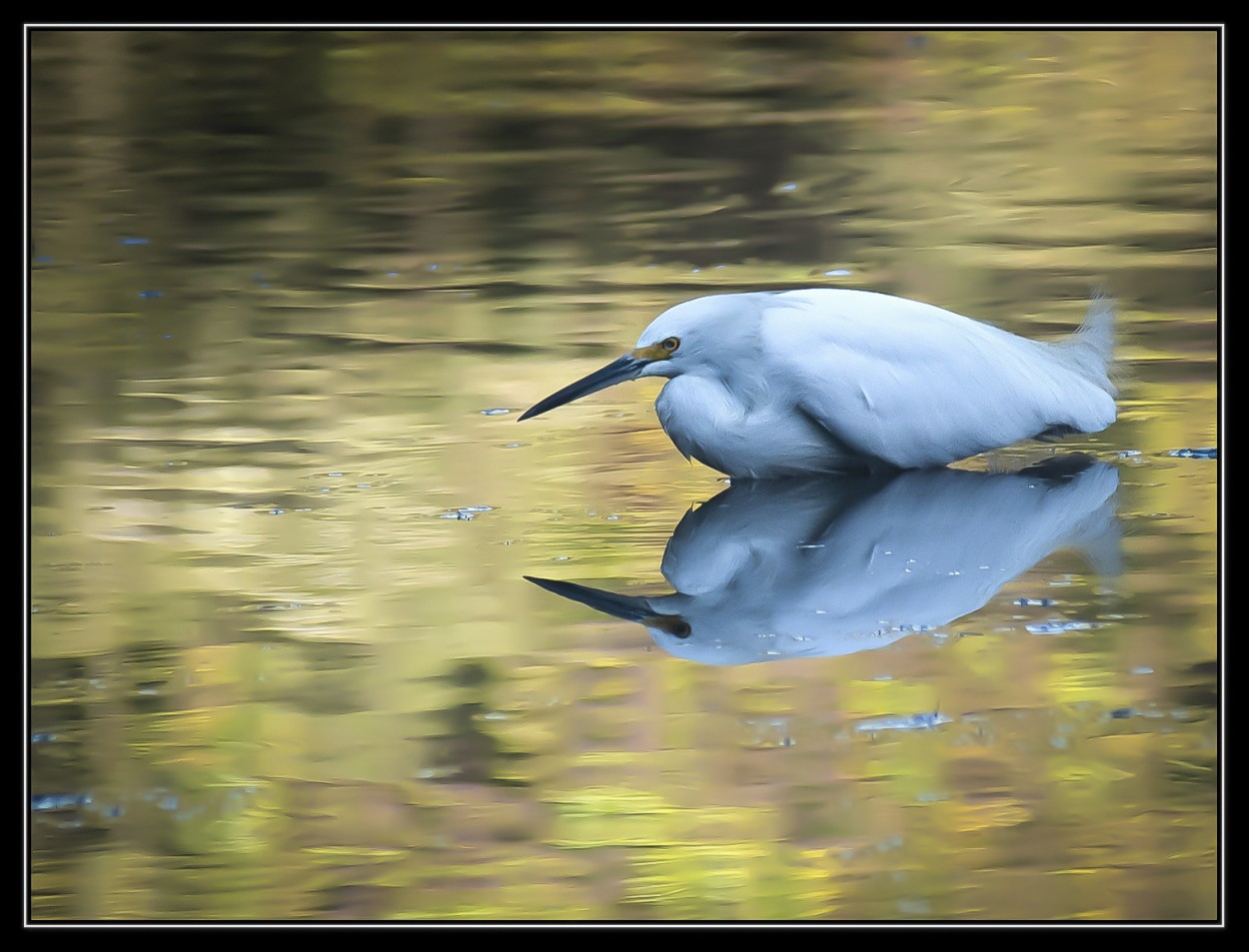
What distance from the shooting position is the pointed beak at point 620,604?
2.69m

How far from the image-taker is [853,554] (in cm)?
291

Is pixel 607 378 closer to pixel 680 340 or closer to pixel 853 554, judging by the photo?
pixel 680 340

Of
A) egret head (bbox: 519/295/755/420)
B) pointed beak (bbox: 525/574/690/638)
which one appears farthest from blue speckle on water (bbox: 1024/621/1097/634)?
egret head (bbox: 519/295/755/420)

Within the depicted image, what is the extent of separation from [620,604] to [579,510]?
452mm

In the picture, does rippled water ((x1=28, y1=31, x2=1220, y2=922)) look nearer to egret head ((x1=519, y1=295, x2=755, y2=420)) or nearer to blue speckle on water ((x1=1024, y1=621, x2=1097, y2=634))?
blue speckle on water ((x1=1024, y1=621, x2=1097, y2=634))

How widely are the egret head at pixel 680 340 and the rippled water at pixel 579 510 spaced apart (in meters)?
0.21

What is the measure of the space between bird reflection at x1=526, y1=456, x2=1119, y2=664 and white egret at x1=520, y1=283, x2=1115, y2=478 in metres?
0.08

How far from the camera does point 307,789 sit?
2.37 metres

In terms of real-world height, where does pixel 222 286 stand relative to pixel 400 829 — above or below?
above

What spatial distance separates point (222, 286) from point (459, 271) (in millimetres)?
616

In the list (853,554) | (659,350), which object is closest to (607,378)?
(659,350)
